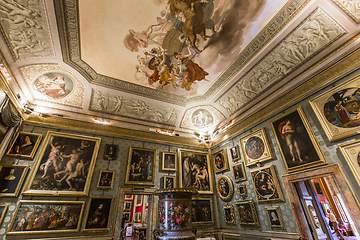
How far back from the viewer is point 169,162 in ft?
35.4

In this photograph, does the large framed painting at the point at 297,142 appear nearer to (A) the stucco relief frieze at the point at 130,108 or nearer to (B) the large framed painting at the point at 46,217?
(A) the stucco relief frieze at the point at 130,108

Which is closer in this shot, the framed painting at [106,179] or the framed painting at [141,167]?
the framed painting at [106,179]

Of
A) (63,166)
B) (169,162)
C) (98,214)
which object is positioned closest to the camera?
(98,214)

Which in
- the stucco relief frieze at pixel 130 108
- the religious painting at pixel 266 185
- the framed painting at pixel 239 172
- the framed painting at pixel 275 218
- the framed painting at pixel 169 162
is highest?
the stucco relief frieze at pixel 130 108

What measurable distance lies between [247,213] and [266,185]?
74.0 inches

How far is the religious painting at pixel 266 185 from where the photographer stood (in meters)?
7.46

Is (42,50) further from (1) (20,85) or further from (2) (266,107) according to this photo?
(2) (266,107)

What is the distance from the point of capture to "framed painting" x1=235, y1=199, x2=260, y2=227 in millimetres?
8098

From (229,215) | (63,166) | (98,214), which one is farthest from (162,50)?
(229,215)

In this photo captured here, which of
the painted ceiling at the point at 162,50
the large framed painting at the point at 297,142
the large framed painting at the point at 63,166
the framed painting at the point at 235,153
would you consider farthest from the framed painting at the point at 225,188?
the large framed painting at the point at 63,166

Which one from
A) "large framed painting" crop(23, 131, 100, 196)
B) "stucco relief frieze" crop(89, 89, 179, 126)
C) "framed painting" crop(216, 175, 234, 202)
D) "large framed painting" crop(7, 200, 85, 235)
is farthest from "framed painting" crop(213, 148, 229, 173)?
"large framed painting" crop(7, 200, 85, 235)

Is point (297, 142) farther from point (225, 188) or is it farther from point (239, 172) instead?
point (225, 188)

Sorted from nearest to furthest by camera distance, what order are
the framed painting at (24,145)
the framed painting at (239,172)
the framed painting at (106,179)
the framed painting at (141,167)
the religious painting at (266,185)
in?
1. the religious painting at (266,185)
2. the framed painting at (24,145)
3. the framed painting at (106,179)
4. the framed painting at (239,172)
5. the framed painting at (141,167)

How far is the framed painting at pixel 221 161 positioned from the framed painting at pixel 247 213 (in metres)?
2.20
